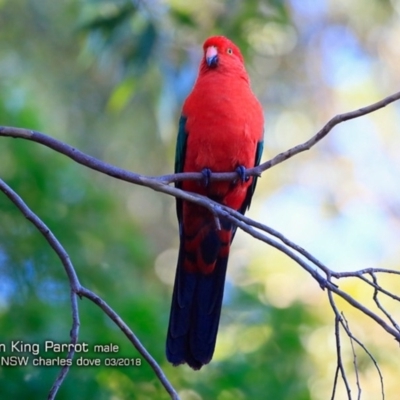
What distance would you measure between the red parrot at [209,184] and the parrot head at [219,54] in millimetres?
189

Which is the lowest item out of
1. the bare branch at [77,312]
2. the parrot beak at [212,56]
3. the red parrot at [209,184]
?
the bare branch at [77,312]

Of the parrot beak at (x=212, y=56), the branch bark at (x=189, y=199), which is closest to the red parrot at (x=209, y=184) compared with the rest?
the parrot beak at (x=212, y=56)

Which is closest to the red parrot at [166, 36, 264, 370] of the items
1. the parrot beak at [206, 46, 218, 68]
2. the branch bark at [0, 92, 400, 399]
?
the parrot beak at [206, 46, 218, 68]

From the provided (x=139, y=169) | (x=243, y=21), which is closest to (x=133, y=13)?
(x=243, y=21)

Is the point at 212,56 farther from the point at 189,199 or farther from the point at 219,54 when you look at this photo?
the point at 189,199

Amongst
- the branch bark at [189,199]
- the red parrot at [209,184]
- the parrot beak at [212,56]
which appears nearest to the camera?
the branch bark at [189,199]

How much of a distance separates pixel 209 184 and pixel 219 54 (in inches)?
43.3

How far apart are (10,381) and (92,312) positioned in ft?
2.89

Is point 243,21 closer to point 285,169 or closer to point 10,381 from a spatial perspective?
point 10,381

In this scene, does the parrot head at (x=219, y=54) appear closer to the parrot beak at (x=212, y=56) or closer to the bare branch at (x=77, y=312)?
the parrot beak at (x=212, y=56)

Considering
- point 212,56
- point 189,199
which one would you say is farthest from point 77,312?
point 212,56

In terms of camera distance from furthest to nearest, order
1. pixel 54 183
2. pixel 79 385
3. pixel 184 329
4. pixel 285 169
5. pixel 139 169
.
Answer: pixel 285 169 < pixel 139 169 < pixel 54 183 < pixel 79 385 < pixel 184 329

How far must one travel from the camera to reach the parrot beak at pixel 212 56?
5082 mm

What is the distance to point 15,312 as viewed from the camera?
4969 millimetres
